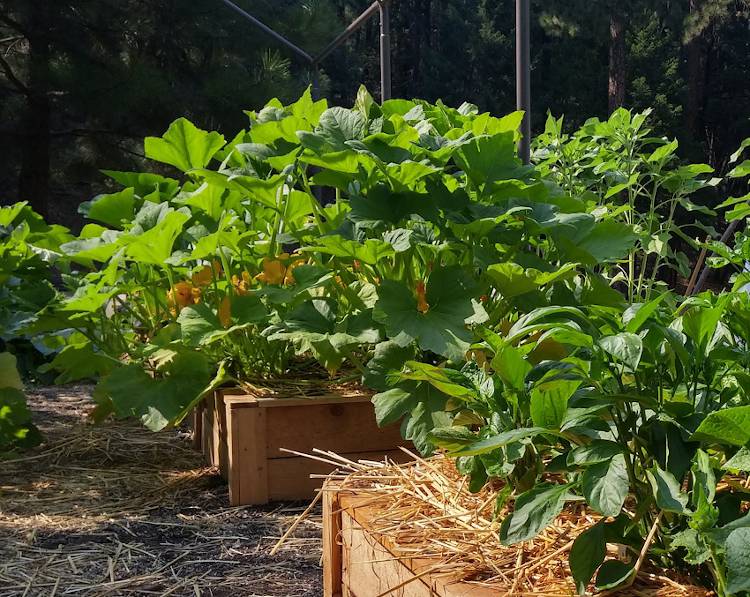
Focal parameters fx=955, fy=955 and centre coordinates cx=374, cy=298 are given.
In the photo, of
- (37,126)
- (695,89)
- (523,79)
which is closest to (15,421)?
(523,79)

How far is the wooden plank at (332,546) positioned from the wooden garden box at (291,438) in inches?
A: 36.1

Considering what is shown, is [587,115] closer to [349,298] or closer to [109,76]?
[109,76]

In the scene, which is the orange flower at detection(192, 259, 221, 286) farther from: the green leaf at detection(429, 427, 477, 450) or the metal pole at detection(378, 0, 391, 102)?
the metal pole at detection(378, 0, 391, 102)

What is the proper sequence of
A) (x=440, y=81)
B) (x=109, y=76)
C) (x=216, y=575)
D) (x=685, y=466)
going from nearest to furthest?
(x=685, y=466), (x=216, y=575), (x=109, y=76), (x=440, y=81)

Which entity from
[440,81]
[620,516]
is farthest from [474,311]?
[440,81]

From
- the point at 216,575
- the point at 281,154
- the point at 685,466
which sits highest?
the point at 281,154

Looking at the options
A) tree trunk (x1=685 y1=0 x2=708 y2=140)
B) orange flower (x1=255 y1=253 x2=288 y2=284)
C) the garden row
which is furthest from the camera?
tree trunk (x1=685 y1=0 x2=708 y2=140)

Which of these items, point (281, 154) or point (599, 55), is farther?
point (599, 55)

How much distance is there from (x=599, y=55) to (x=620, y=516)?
84.0ft

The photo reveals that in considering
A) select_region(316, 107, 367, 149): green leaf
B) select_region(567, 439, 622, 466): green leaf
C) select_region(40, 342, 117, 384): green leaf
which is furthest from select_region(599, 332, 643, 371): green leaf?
select_region(40, 342, 117, 384): green leaf

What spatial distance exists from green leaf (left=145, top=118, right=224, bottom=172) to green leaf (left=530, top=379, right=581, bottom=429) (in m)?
2.08

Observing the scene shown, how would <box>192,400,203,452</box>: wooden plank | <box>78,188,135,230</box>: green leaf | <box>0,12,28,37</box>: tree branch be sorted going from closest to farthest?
<box>78,188,135,230</box>: green leaf < <box>192,400,203,452</box>: wooden plank < <box>0,12,28,37</box>: tree branch

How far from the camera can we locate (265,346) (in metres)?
2.76

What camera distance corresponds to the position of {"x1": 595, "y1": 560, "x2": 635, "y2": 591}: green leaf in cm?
101
